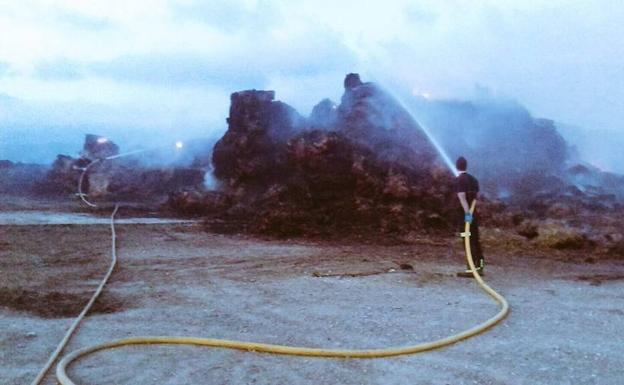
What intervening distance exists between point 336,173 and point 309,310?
9.76 metres

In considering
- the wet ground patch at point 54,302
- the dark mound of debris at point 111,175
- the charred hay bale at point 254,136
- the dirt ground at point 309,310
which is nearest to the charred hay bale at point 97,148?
the dark mound of debris at point 111,175

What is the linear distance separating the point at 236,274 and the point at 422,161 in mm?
9440

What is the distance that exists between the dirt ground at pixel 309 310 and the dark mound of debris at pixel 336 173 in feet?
7.85

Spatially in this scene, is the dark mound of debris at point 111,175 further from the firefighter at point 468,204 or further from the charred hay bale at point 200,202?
the firefighter at point 468,204

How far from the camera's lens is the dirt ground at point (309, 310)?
4.91 metres

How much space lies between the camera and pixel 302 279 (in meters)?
9.20

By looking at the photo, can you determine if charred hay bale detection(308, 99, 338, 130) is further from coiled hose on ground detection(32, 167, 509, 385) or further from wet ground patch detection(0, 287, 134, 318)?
coiled hose on ground detection(32, 167, 509, 385)

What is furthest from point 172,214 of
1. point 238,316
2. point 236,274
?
point 238,316

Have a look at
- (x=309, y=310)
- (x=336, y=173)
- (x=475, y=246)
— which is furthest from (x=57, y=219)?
(x=475, y=246)

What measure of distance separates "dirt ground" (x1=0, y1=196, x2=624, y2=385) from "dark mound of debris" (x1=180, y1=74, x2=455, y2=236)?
2.39 metres

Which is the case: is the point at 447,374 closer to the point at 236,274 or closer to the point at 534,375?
the point at 534,375

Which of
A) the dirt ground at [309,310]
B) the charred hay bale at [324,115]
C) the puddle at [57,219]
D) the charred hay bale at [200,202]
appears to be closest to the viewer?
the dirt ground at [309,310]

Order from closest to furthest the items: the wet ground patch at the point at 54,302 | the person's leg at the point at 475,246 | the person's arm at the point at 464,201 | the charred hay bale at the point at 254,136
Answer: the wet ground patch at the point at 54,302
the person's arm at the point at 464,201
the person's leg at the point at 475,246
the charred hay bale at the point at 254,136

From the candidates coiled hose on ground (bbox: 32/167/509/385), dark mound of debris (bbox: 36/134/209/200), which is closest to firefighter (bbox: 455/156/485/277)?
coiled hose on ground (bbox: 32/167/509/385)
